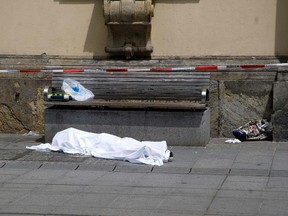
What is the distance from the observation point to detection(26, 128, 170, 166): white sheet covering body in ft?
28.1

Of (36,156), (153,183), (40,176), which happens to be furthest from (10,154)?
(153,183)

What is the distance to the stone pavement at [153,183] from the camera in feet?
20.9

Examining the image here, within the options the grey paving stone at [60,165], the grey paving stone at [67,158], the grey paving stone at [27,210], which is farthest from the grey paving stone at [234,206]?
the grey paving stone at [67,158]

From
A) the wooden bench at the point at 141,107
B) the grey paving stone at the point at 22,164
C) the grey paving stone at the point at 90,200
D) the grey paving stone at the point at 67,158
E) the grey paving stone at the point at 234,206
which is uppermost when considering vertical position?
the wooden bench at the point at 141,107

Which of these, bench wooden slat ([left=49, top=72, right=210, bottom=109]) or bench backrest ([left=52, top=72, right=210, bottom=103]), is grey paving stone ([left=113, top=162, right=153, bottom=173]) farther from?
bench backrest ([left=52, top=72, right=210, bottom=103])

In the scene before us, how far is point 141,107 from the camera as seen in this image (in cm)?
949

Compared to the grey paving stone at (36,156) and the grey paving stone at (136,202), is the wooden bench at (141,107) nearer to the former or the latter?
the grey paving stone at (36,156)

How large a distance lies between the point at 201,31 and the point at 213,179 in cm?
347

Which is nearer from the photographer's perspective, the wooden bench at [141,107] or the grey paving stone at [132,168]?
the grey paving stone at [132,168]

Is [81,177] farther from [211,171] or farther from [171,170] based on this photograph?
[211,171]

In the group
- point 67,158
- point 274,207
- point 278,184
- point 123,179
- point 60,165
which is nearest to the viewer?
point 274,207

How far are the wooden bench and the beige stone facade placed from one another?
0.71 meters

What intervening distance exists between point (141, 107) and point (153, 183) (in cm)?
224

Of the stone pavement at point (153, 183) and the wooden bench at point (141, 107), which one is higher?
the wooden bench at point (141, 107)
